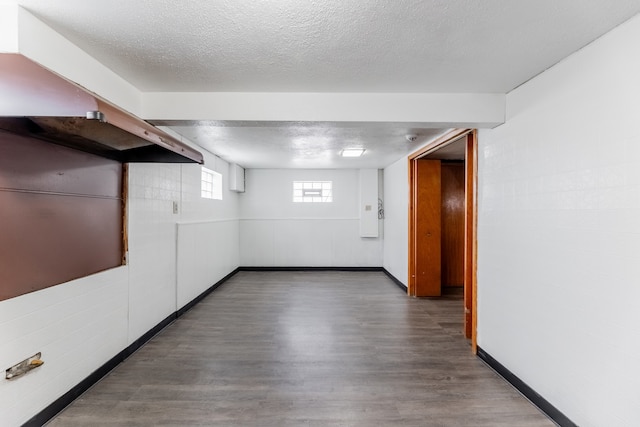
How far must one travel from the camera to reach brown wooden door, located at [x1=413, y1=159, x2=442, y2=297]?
196 inches

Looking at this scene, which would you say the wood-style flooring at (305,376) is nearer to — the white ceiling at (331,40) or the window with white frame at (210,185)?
the window with white frame at (210,185)

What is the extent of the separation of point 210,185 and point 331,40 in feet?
13.6

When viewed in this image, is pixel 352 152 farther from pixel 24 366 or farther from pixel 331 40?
pixel 24 366

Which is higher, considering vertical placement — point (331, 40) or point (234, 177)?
point (331, 40)

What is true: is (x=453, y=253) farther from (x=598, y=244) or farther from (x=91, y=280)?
(x=91, y=280)

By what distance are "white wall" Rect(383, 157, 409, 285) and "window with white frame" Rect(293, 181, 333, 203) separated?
134 centimetres

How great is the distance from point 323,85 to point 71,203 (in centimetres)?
211

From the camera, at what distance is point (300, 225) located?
7.22 m

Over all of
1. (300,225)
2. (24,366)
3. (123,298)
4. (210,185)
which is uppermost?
(210,185)

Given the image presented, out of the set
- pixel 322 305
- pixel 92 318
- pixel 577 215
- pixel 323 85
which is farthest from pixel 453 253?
pixel 92 318

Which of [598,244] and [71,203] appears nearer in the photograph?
[598,244]

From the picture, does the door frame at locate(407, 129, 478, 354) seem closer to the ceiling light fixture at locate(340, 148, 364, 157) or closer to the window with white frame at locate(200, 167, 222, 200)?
the ceiling light fixture at locate(340, 148, 364, 157)

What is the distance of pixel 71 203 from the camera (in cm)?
220

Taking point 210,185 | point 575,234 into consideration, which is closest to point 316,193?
point 210,185
